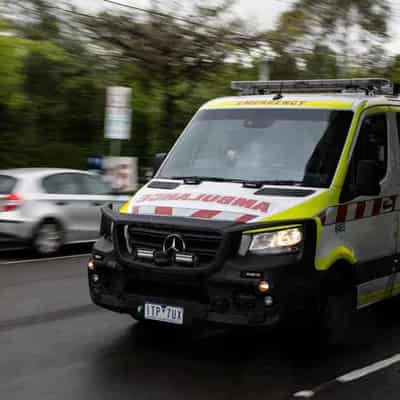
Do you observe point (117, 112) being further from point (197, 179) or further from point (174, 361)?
point (174, 361)

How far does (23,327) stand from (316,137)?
3.28 meters

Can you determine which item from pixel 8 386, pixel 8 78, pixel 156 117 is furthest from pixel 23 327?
pixel 156 117

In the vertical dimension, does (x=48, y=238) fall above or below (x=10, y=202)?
below

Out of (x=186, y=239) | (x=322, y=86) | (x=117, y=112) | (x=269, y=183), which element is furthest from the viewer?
(x=117, y=112)

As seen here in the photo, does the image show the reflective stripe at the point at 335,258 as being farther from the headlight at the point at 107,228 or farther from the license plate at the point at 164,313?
the headlight at the point at 107,228

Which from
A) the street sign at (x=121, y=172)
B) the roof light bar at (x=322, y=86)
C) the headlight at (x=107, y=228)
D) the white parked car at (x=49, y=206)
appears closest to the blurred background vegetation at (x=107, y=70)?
the street sign at (x=121, y=172)

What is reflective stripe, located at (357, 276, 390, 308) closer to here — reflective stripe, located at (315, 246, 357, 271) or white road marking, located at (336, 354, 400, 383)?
reflective stripe, located at (315, 246, 357, 271)

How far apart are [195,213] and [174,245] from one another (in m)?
0.31

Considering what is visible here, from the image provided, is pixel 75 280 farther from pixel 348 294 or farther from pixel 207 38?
pixel 207 38

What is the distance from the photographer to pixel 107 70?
26094mm

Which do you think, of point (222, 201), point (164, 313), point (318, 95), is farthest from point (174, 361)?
point (318, 95)

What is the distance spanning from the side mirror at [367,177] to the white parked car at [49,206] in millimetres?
7037

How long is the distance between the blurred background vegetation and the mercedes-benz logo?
1465 cm

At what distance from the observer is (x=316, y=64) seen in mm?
36156
